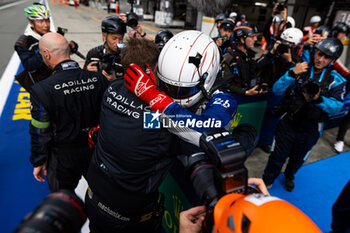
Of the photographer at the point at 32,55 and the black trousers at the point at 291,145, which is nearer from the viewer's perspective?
the photographer at the point at 32,55

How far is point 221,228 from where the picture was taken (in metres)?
0.77

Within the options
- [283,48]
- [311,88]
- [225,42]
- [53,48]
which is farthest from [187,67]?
[225,42]

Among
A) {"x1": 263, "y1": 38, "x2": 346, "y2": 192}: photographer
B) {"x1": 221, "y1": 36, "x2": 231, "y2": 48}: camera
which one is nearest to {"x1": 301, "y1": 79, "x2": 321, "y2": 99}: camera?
{"x1": 263, "y1": 38, "x2": 346, "y2": 192}: photographer

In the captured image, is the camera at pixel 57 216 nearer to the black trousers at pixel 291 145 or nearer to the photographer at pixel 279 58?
the black trousers at pixel 291 145

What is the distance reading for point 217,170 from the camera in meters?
0.87

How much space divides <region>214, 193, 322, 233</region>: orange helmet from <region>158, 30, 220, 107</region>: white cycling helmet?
967 mm

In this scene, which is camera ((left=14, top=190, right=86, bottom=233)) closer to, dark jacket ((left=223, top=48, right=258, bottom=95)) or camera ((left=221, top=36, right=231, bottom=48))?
dark jacket ((left=223, top=48, right=258, bottom=95))

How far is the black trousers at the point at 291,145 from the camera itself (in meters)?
2.84

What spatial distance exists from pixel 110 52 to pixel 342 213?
3.50 metres

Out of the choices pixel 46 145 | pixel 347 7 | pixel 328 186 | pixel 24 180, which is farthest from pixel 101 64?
pixel 347 7

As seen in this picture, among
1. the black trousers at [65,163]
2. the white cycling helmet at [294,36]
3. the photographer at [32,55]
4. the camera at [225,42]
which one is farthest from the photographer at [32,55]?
the white cycling helmet at [294,36]

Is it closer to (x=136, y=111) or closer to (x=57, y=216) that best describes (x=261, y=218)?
(x=57, y=216)

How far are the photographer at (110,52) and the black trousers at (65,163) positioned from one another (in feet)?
3.53

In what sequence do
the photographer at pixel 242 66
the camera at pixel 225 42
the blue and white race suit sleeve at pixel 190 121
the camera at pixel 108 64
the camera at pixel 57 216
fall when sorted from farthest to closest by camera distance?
the camera at pixel 225 42 → the photographer at pixel 242 66 → the camera at pixel 108 64 → the blue and white race suit sleeve at pixel 190 121 → the camera at pixel 57 216
